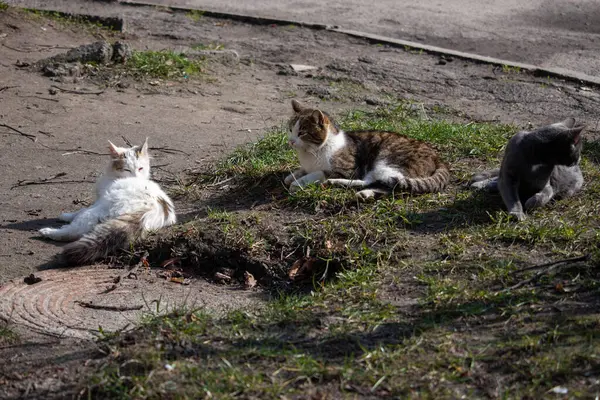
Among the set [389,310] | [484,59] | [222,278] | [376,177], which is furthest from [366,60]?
[389,310]

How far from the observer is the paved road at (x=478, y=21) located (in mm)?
11117

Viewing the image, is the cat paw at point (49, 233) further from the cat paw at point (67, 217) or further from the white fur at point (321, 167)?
the white fur at point (321, 167)

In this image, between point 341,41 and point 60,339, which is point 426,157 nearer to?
point 60,339

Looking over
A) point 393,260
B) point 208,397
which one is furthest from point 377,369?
point 393,260

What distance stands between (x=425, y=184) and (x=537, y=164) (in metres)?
0.85

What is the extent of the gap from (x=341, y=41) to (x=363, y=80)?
5.68 feet

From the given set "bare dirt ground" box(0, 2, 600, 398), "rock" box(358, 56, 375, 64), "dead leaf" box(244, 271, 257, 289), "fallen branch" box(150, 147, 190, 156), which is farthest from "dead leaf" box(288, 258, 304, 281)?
"rock" box(358, 56, 375, 64)

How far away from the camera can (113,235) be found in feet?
18.9

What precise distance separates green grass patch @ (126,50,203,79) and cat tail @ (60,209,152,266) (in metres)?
4.11

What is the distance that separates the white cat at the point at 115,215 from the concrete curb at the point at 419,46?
18.3ft

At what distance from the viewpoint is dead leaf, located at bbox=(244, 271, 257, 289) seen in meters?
5.67

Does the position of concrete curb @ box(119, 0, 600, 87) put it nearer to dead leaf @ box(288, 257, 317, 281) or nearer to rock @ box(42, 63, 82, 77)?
rock @ box(42, 63, 82, 77)

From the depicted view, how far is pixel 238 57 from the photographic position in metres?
10.7

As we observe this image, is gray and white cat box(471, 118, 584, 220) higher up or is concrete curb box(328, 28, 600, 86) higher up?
concrete curb box(328, 28, 600, 86)
